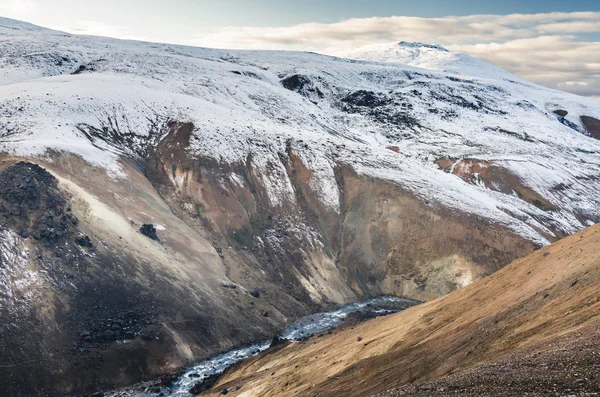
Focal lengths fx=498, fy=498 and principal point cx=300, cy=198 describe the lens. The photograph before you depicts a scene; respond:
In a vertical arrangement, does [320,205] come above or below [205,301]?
above

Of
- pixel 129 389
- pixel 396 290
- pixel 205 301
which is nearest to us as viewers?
pixel 129 389

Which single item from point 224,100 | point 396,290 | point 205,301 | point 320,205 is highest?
point 224,100

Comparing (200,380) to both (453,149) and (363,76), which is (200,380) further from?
(363,76)

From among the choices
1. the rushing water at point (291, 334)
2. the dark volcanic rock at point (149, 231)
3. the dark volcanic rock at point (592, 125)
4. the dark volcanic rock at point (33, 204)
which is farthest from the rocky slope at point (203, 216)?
the dark volcanic rock at point (592, 125)

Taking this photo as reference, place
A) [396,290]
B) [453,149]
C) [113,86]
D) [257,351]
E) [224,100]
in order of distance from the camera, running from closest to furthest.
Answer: [257,351]
[396,290]
[113,86]
[224,100]
[453,149]

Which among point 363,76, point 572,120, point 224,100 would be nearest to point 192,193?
point 224,100

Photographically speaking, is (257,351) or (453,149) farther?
(453,149)

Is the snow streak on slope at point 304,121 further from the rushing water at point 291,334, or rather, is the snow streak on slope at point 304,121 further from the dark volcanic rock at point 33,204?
the rushing water at point 291,334
